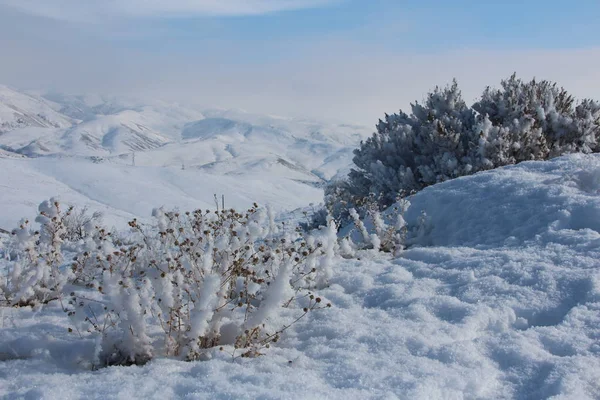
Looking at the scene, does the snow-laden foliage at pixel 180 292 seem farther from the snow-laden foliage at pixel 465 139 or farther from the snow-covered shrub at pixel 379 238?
the snow-laden foliage at pixel 465 139

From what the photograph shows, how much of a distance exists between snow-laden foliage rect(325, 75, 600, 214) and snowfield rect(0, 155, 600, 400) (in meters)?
2.76

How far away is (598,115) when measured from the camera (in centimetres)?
855

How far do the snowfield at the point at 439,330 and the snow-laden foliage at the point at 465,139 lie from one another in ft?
9.07

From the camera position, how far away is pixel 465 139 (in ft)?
28.4

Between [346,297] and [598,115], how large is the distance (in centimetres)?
743

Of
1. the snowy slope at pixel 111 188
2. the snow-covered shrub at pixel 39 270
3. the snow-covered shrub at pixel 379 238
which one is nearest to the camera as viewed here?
the snow-covered shrub at pixel 39 270

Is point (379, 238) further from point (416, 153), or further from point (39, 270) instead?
point (416, 153)

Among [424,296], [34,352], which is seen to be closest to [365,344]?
[424,296]

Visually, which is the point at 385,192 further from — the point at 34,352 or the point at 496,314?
the point at 34,352

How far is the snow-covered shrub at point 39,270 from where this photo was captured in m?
3.29

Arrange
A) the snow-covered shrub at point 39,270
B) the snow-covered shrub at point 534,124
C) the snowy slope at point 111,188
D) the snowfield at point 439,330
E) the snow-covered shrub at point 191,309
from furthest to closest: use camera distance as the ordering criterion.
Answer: the snowy slope at point 111,188 < the snow-covered shrub at point 534,124 < the snow-covered shrub at point 39,270 < the snow-covered shrub at point 191,309 < the snowfield at point 439,330

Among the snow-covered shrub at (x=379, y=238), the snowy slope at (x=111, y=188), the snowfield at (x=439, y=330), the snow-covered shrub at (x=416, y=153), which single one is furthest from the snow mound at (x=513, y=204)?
the snowy slope at (x=111, y=188)

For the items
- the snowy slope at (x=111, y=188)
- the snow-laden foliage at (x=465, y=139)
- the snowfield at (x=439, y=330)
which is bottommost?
the snowy slope at (x=111, y=188)

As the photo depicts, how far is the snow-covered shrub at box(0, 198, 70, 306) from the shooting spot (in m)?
3.29
